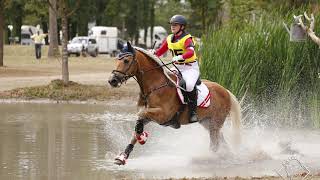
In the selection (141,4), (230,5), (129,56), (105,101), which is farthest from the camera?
(141,4)

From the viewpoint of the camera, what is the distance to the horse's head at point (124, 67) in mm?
11447

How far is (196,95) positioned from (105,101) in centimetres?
1154

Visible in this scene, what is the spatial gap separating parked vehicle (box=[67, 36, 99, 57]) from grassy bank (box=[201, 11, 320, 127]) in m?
43.0

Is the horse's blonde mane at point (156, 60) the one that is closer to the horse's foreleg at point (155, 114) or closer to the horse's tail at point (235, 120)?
the horse's foreleg at point (155, 114)

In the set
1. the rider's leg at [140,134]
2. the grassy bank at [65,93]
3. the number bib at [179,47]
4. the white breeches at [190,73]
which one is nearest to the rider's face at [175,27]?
the number bib at [179,47]

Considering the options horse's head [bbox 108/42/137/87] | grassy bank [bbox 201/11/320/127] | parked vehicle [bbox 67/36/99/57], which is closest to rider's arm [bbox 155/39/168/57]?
horse's head [bbox 108/42/137/87]

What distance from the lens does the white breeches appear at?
1255 centimetres

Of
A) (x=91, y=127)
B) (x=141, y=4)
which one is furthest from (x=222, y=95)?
(x=141, y=4)

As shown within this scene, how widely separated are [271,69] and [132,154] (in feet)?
19.1

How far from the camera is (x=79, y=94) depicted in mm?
24156

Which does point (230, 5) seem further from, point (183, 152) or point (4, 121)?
point (183, 152)

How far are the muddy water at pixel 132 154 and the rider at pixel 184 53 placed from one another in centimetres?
105

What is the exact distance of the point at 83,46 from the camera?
61.9 m

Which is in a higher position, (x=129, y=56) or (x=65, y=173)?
(x=129, y=56)
